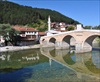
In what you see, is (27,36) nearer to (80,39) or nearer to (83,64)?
(80,39)

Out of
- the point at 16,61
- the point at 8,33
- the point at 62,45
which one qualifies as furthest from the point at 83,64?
the point at 8,33

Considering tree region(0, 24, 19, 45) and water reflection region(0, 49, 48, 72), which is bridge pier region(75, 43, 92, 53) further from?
tree region(0, 24, 19, 45)

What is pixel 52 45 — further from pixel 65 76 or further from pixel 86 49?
pixel 65 76

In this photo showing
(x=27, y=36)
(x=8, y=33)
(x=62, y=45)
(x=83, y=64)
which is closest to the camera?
(x=83, y=64)

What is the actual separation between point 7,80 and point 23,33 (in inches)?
1041

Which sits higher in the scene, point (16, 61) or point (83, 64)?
point (16, 61)

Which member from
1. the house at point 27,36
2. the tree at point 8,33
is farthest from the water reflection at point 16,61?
the house at point 27,36

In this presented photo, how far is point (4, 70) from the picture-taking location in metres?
15.9

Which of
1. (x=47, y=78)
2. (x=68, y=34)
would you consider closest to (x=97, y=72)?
(x=47, y=78)

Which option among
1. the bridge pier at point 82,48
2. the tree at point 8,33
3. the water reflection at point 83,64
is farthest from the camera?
the tree at point 8,33

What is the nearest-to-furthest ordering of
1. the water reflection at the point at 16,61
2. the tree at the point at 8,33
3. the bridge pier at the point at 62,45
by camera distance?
the water reflection at the point at 16,61
the tree at the point at 8,33
the bridge pier at the point at 62,45

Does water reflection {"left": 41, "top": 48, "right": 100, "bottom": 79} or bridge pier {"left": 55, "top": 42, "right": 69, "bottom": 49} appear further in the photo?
bridge pier {"left": 55, "top": 42, "right": 69, "bottom": 49}

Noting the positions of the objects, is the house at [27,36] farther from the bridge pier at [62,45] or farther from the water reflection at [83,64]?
the water reflection at [83,64]

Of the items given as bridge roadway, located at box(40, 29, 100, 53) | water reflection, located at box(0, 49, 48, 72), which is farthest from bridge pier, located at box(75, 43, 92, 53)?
water reflection, located at box(0, 49, 48, 72)
